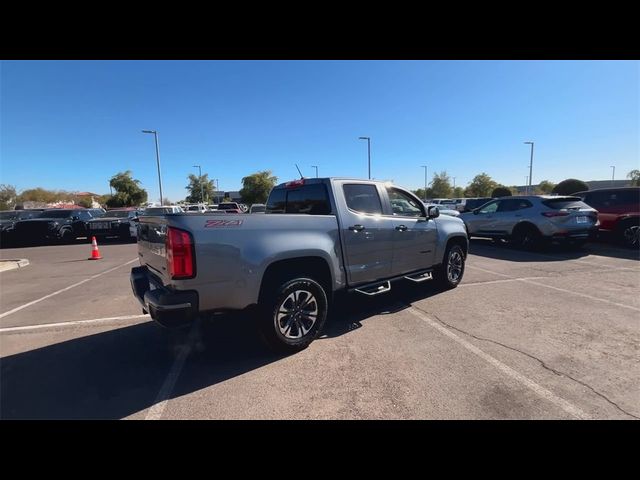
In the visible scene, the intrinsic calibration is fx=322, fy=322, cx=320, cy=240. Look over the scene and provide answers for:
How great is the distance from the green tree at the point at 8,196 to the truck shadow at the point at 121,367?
77.6 meters

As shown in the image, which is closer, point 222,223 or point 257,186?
point 222,223

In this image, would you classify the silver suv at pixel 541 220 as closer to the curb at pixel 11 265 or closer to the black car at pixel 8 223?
the curb at pixel 11 265

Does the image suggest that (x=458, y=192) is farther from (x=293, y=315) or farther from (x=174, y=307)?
(x=174, y=307)

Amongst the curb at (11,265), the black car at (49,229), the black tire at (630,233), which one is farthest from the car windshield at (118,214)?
the black tire at (630,233)

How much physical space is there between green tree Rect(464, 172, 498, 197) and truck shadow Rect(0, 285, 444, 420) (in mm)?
56756

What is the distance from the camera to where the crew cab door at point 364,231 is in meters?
4.13

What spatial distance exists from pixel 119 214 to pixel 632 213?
71.3 feet

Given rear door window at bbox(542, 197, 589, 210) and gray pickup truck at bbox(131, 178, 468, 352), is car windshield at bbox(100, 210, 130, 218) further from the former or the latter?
rear door window at bbox(542, 197, 589, 210)

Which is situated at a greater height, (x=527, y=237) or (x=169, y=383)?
(x=527, y=237)

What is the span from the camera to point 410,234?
16.6 feet

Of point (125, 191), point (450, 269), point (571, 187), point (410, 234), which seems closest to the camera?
point (410, 234)

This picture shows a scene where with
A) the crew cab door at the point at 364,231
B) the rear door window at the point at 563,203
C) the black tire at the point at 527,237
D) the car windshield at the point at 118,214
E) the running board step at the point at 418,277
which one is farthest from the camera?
the car windshield at the point at 118,214

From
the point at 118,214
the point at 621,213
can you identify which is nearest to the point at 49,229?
the point at 118,214

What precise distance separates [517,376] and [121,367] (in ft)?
13.1
